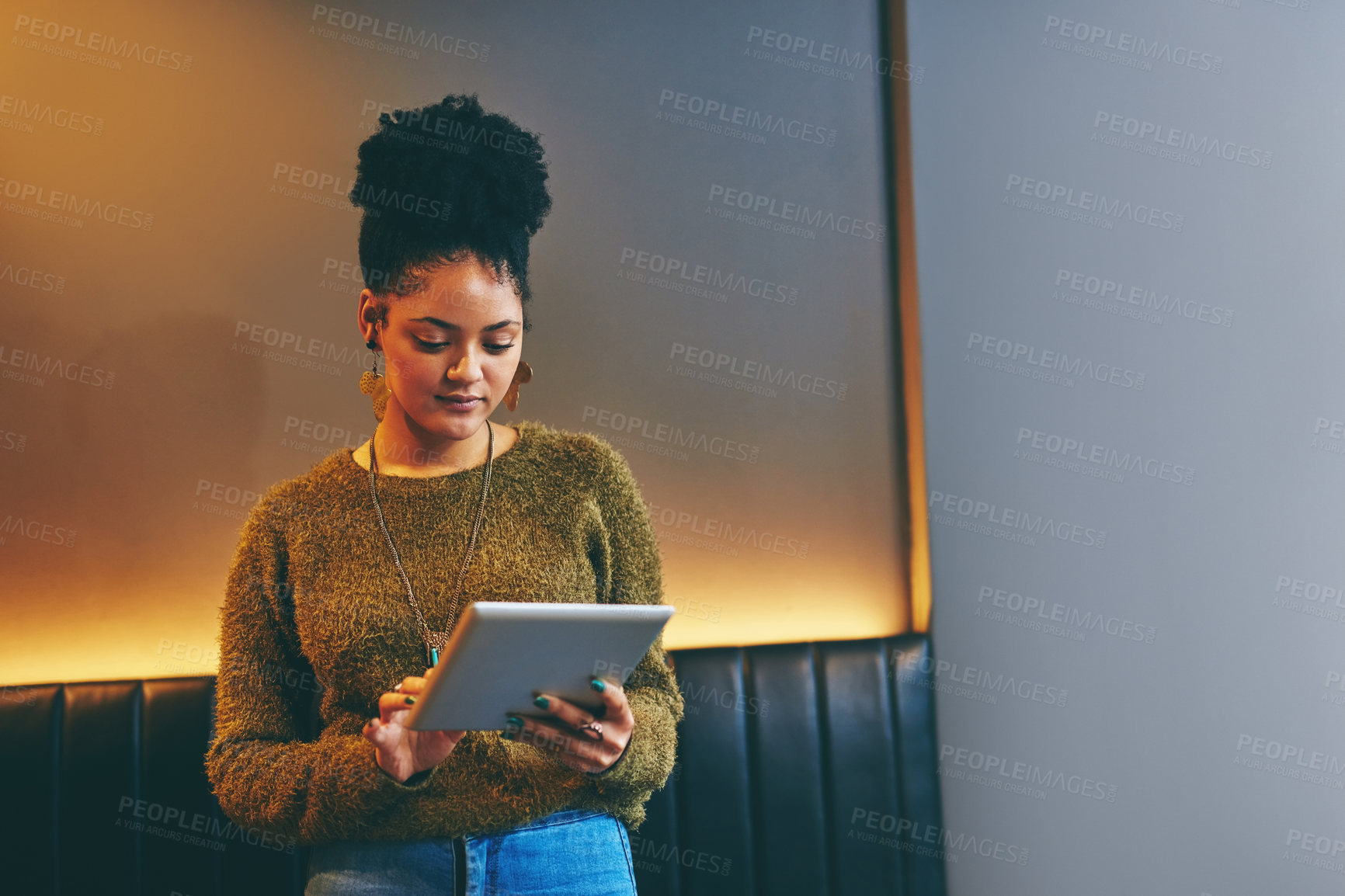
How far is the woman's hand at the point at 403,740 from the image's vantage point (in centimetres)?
120

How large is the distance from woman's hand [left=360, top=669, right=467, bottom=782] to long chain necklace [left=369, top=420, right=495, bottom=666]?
0.33 feet

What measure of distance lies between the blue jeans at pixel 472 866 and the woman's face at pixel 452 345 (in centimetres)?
57

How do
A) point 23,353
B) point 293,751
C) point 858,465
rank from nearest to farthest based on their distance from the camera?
point 293,751 < point 23,353 < point 858,465

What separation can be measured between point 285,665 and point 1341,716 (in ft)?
7.89

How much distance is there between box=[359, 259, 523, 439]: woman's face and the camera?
1.42 meters

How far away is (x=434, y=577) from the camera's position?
1.43 metres

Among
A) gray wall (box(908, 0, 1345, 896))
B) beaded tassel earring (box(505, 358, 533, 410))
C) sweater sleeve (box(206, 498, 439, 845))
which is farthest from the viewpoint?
gray wall (box(908, 0, 1345, 896))

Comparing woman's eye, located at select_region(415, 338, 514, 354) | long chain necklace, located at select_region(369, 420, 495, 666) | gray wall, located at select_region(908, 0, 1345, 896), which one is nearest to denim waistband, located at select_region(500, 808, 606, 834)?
long chain necklace, located at select_region(369, 420, 495, 666)

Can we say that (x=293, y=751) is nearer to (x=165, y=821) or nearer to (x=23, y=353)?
(x=165, y=821)

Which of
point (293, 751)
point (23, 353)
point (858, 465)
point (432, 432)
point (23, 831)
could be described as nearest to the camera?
point (293, 751)

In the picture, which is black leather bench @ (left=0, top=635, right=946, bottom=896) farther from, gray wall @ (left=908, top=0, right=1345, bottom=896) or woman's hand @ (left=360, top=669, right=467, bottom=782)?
woman's hand @ (left=360, top=669, right=467, bottom=782)

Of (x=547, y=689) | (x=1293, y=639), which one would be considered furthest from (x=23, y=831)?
(x=1293, y=639)

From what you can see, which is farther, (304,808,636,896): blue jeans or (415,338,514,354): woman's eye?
(415,338,514,354): woman's eye

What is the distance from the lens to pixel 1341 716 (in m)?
2.40
